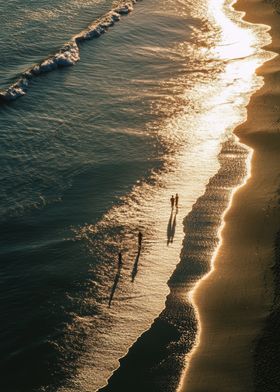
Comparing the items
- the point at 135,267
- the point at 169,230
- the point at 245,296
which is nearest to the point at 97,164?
the point at 169,230

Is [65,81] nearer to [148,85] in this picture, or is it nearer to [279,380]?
[148,85]

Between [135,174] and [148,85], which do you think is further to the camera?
[148,85]

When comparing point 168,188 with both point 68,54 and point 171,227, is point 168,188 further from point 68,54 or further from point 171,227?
point 68,54

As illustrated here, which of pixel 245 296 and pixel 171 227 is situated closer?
pixel 245 296

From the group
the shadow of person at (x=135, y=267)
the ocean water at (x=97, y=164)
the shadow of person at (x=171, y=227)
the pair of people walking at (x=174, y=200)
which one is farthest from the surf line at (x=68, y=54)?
the shadow of person at (x=135, y=267)

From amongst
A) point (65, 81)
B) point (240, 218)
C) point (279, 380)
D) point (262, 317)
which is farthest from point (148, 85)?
point (279, 380)

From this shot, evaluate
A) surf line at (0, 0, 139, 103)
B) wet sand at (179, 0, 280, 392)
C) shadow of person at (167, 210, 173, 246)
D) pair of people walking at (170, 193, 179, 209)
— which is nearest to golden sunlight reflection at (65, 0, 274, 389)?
shadow of person at (167, 210, 173, 246)

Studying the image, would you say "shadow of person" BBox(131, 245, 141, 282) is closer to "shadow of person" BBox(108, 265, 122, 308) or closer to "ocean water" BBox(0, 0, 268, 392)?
"ocean water" BBox(0, 0, 268, 392)
